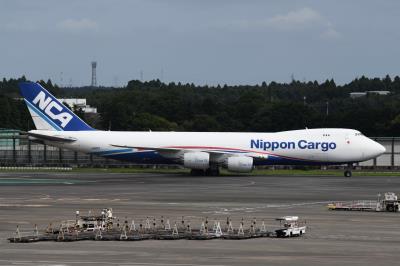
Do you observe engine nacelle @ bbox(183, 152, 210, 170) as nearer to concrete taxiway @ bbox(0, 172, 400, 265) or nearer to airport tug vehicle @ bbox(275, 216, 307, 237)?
concrete taxiway @ bbox(0, 172, 400, 265)

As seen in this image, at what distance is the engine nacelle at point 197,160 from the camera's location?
82.4 m

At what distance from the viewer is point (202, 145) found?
83688mm

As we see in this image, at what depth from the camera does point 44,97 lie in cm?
8569

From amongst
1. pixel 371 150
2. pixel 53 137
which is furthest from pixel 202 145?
pixel 371 150

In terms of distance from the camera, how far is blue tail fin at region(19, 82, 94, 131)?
85000 millimetres

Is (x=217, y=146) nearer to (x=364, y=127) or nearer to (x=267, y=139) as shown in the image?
(x=267, y=139)

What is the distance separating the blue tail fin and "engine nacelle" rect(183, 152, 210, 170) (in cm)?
1129

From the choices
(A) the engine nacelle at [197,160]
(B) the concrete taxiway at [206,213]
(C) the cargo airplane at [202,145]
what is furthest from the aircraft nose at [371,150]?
(A) the engine nacelle at [197,160]

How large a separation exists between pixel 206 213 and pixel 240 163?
125 feet

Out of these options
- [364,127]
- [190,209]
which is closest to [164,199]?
[190,209]

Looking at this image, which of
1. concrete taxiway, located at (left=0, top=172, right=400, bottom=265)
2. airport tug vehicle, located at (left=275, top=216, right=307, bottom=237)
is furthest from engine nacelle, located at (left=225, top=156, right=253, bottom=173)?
airport tug vehicle, located at (left=275, top=216, right=307, bottom=237)

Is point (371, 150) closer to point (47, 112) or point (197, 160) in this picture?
point (197, 160)

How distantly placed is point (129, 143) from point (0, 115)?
110 m

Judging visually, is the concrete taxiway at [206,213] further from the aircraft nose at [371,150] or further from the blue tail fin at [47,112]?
the blue tail fin at [47,112]
